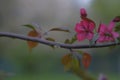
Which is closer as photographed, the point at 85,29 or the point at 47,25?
the point at 85,29

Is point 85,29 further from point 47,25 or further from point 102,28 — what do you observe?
point 47,25

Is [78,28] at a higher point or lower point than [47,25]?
lower

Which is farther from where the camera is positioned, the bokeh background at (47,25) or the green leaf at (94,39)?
the bokeh background at (47,25)

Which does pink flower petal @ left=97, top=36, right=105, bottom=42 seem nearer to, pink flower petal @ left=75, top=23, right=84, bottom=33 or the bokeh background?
pink flower petal @ left=75, top=23, right=84, bottom=33

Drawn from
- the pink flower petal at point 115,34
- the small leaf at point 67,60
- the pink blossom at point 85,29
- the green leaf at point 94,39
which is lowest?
the small leaf at point 67,60

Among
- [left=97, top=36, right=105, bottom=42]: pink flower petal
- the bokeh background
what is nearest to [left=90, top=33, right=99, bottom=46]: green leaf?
[left=97, top=36, right=105, bottom=42]: pink flower petal

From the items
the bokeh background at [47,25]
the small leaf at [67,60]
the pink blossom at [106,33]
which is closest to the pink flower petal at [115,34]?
the pink blossom at [106,33]

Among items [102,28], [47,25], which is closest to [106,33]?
[102,28]

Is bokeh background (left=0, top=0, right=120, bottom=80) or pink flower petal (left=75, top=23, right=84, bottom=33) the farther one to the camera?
bokeh background (left=0, top=0, right=120, bottom=80)

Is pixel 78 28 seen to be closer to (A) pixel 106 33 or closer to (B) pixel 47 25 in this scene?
(A) pixel 106 33

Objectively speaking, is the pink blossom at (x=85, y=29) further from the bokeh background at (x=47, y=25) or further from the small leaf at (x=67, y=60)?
the bokeh background at (x=47, y=25)

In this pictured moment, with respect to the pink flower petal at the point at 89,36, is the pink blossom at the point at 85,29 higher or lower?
higher
